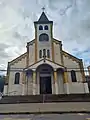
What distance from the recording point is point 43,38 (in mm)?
24266

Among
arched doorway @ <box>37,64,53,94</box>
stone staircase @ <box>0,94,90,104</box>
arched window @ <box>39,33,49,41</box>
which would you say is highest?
arched window @ <box>39,33,49,41</box>

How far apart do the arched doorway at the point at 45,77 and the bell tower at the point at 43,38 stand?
1615 mm

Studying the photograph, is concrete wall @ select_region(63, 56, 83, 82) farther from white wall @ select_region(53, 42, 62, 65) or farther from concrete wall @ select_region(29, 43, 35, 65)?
concrete wall @ select_region(29, 43, 35, 65)

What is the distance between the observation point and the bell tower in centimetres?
2275

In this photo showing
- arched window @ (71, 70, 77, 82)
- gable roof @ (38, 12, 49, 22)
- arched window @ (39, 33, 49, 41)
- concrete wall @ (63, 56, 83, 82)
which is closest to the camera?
arched window @ (71, 70, 77, 82)

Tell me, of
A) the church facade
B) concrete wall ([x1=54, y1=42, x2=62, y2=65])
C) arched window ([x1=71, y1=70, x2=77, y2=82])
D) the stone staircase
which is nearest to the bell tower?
the church facade

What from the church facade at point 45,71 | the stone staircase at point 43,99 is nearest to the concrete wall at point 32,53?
the church facade at point 45,71

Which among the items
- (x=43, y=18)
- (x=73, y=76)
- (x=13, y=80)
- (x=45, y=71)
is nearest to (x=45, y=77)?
(x=45, y=71)

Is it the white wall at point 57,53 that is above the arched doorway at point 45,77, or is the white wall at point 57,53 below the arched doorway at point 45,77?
above

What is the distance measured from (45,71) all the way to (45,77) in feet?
3.07

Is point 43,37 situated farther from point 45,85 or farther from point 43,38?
point 45,85

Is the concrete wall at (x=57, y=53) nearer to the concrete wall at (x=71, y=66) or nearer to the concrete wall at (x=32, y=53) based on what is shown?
the concrete wall at (x=71, y=66)

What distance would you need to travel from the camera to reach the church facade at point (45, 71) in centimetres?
2050

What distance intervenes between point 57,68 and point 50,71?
172cm
